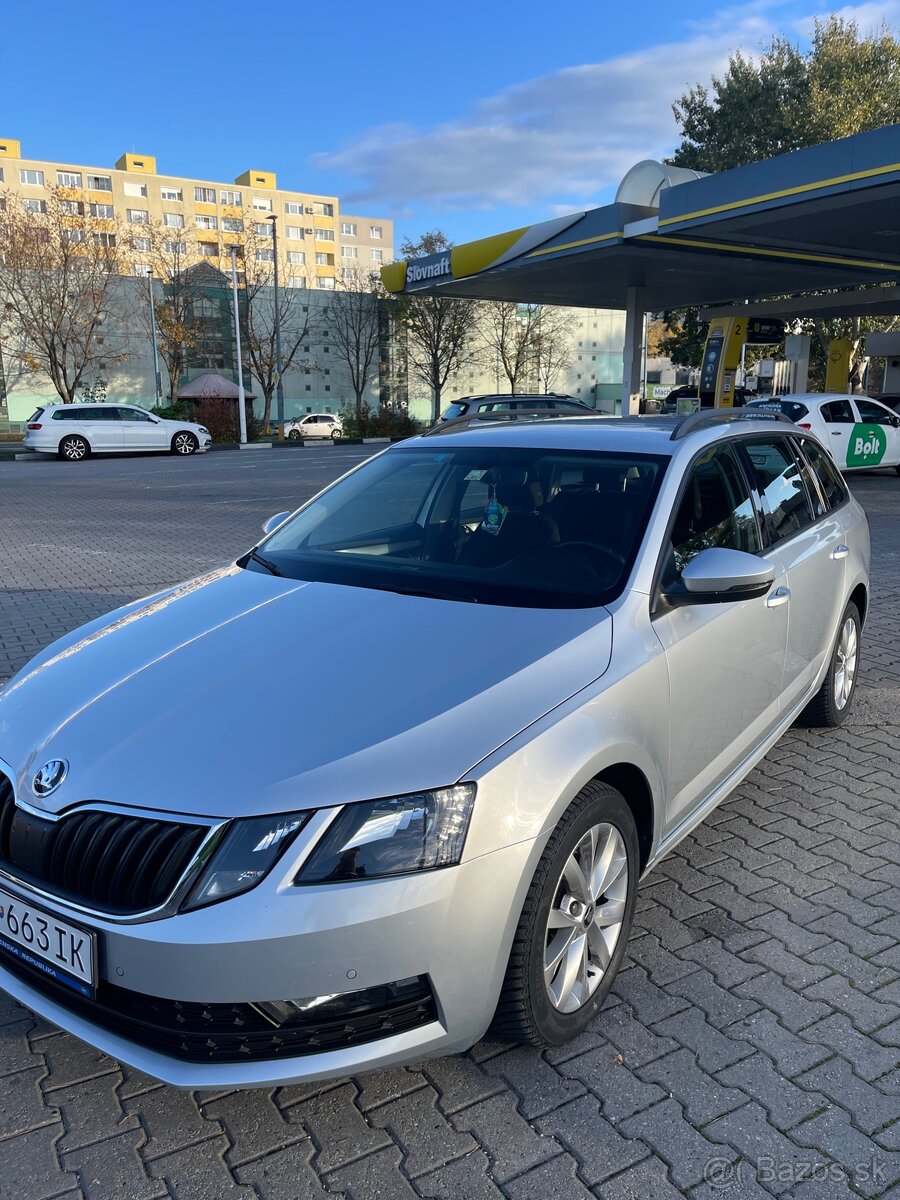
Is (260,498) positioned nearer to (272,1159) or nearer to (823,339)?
(272,1159)

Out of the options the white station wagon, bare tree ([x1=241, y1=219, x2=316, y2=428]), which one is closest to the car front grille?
the white station wagon

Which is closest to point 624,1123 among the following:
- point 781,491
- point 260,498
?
point 781,491

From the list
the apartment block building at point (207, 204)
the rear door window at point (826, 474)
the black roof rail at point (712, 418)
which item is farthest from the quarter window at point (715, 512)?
the apartment block building at point (207, 204)

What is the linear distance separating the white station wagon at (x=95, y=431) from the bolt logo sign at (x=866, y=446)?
2145 centimetres

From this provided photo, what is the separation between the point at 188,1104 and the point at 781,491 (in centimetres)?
332

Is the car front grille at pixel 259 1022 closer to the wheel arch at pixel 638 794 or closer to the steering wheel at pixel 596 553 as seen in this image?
the wheel arch at pixel 638 794

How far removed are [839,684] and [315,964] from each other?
381 cm

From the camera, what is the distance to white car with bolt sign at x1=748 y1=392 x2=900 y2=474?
656 inches

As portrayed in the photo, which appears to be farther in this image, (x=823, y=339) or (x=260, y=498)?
(x=823, y=339)

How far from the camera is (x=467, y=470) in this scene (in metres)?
3.82

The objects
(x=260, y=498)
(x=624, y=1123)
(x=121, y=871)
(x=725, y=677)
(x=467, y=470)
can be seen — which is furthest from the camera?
(x=260, y=498)

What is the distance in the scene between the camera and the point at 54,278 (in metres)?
41.8

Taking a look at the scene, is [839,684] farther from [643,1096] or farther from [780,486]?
[643,1096]

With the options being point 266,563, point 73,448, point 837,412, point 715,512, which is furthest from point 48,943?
point 73,448
